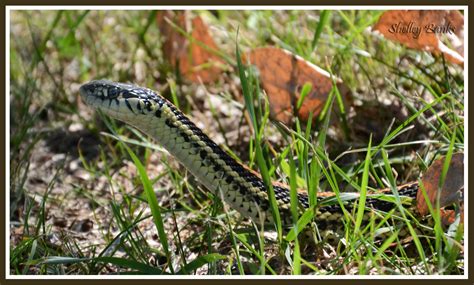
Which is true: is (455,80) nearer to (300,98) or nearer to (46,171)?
(300,98)

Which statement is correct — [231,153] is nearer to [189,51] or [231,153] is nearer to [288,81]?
[288,81]

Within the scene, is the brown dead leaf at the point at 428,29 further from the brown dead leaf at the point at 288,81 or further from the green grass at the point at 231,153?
the brown dead leaf at the point at 288,81

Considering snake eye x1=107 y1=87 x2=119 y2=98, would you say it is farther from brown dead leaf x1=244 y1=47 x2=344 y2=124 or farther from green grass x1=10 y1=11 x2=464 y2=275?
brown dead leaf x1=244 y1=47 x2=344 y2=124

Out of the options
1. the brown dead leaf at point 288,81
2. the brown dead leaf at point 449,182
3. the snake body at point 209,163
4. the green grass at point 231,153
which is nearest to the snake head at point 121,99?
the snake body at point 209,163

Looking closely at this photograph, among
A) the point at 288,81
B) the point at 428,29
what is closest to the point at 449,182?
the point at 428,29

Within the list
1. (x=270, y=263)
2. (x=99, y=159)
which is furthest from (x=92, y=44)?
(x=270, y=263)

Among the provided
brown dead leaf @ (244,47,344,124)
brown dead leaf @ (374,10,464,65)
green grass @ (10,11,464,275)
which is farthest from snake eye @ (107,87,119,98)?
brown dead leaf @ (374,10,464,65)
